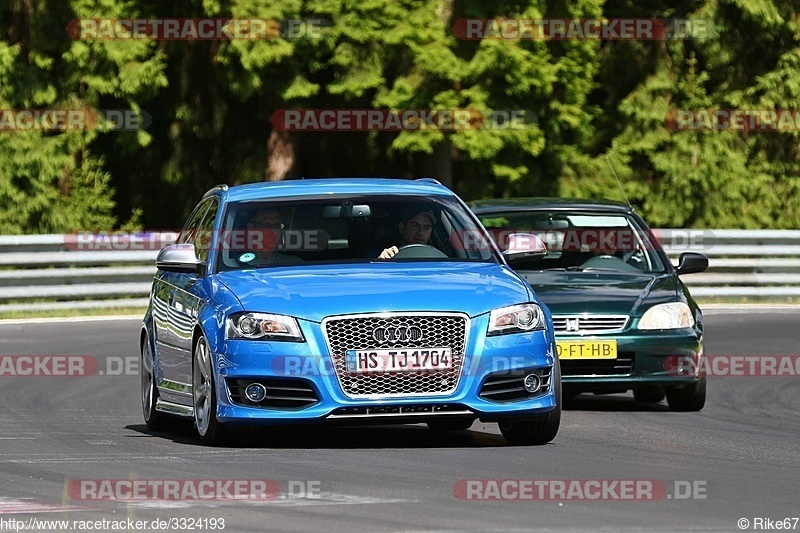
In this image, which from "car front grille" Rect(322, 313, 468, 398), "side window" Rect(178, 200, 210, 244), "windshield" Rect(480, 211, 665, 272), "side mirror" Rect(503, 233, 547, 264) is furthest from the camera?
"windshield" Rect(480, 211, 665, 272)

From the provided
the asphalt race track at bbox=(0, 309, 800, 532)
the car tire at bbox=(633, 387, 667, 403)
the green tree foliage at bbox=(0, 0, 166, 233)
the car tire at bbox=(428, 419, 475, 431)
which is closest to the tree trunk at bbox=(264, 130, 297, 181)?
the green tree foliage at bbox=(0, 0, 166, 233)

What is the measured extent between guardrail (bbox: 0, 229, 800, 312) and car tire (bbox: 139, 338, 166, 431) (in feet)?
36.3

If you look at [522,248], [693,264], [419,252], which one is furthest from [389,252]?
[693,264]

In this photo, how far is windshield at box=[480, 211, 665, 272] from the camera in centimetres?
1509

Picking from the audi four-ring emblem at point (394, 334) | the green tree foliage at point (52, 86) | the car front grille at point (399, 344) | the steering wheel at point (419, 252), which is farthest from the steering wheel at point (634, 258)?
the green tree foliage at point (52, 86)

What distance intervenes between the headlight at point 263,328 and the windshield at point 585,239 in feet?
15.5

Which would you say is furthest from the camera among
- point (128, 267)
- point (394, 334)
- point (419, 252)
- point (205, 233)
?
point (128, 267)

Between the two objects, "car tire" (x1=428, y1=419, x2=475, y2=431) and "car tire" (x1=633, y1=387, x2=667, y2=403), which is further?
"car tire" (x1=633, y1=387, x2=667, y2=403)

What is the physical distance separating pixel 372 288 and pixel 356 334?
0.32 meters

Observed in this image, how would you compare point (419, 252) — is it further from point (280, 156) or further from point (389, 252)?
point (280, 156)

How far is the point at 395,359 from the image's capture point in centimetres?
1047

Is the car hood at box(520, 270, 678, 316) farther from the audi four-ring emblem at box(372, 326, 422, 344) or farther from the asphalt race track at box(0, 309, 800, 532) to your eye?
the audi four-ring emblem at box(372, 326, 422, 344)

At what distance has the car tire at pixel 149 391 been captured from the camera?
40.9 feet

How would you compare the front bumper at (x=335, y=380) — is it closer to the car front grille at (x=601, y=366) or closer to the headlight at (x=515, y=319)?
the headlight at (x=515, y=319)
